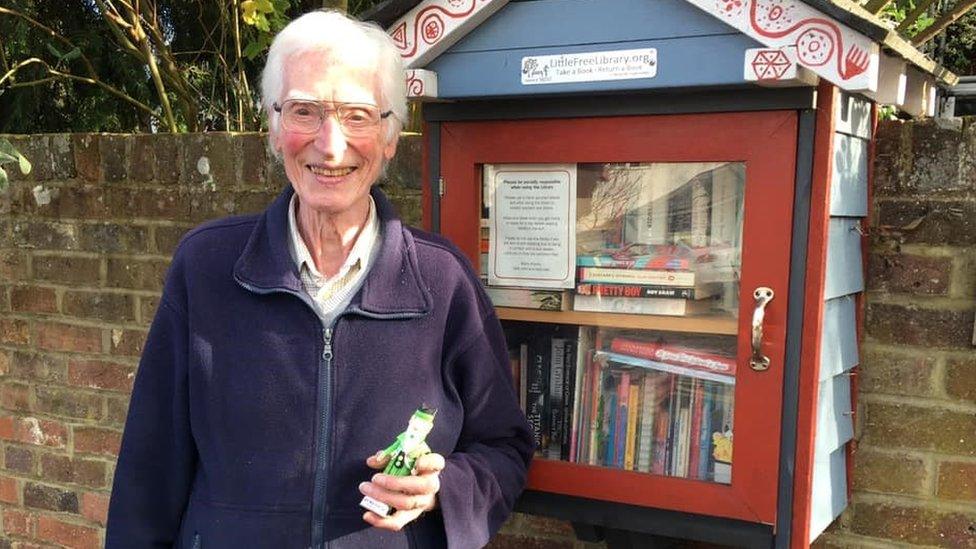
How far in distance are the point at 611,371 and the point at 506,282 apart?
0.31m

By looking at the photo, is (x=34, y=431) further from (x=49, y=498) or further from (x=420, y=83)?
(x=420, y=83)

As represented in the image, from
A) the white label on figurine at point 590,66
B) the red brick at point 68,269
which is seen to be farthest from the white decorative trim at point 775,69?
the red brick at point 68,269

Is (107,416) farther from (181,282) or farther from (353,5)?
(353,5)

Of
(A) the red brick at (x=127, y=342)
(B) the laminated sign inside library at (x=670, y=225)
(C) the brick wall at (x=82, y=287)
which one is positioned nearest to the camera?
(B) the laminated sign inside library at (x=670, y=225)

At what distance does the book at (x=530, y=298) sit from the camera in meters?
1.90

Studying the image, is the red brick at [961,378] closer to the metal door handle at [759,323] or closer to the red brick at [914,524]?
the red brick at [914,524]

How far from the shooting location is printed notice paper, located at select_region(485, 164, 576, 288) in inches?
73.5

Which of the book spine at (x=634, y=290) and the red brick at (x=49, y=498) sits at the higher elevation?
the book spine at (x=634, y=290)

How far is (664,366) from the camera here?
1864 millimetres

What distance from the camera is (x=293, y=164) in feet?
5.43

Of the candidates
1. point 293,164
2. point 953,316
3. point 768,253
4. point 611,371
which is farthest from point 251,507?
point 953,316

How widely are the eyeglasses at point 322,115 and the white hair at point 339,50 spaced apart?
0.12 ft

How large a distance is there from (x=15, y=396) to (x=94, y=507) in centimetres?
52

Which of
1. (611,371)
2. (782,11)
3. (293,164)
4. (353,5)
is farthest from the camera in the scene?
(353,5)
